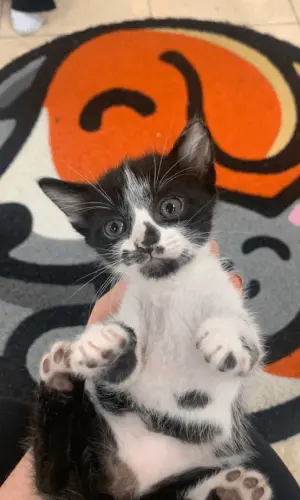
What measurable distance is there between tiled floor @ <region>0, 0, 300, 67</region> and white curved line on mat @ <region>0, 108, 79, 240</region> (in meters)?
0.47

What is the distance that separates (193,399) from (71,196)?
48 cm

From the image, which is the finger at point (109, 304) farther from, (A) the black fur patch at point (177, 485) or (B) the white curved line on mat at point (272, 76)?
(B) the white curved line on mat at point (272, 76)

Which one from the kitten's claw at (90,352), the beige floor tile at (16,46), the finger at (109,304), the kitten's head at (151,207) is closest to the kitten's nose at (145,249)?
the kitten's head at (151,207)

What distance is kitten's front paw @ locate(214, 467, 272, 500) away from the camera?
1010 mm

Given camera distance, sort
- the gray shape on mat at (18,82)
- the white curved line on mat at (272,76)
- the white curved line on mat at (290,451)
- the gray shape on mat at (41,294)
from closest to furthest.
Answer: the white curved line on mat at (290,451) → the gray shape on mat at (41,294) → the white curved line on mat at (272,76) → the gray shape on mat at (18,82)

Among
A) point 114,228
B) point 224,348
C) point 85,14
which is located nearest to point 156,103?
point 85,14

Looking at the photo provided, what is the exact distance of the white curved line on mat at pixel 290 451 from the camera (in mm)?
1452

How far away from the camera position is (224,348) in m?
0.92

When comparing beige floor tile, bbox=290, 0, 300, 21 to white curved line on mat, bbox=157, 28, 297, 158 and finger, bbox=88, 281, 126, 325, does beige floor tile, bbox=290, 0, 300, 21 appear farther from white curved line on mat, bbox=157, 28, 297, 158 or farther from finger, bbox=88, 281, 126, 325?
finger, bbox=88, 281, 126, 325

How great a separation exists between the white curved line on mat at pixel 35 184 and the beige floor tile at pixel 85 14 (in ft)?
1.70

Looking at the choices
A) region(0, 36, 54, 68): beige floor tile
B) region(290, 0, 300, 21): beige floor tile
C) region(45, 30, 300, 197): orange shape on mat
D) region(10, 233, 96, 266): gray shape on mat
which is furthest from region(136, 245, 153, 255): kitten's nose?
region(290, 0, 300, 21): beige floor tile

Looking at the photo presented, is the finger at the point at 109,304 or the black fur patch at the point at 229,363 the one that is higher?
the black fur patch at the point at 229,363

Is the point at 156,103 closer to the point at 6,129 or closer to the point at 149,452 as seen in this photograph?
the point at 6,129

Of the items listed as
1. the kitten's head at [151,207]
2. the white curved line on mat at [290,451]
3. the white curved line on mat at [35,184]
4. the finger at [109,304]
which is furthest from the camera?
the white curved line on mat at [35,184]
